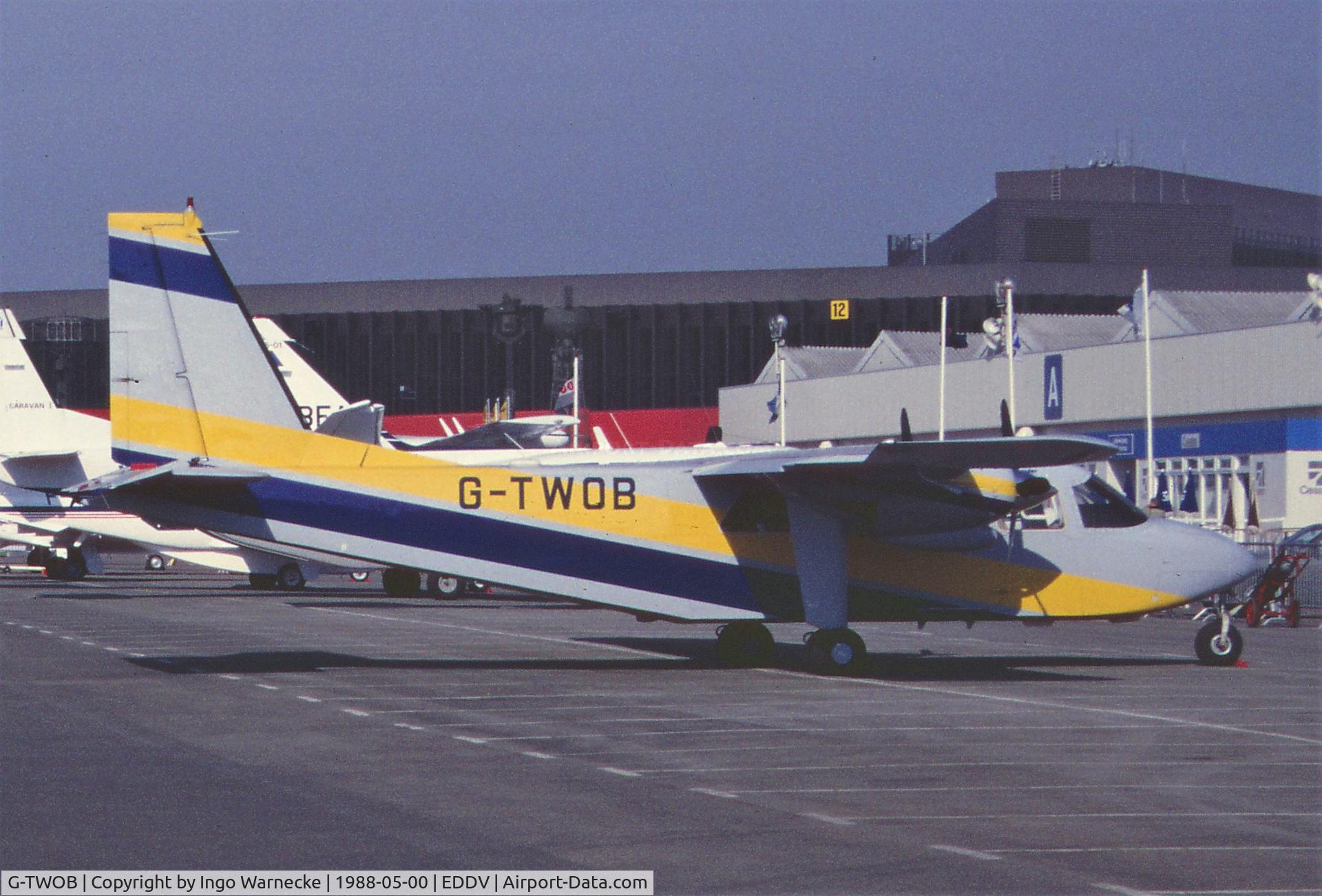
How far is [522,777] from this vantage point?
1175 centimetres

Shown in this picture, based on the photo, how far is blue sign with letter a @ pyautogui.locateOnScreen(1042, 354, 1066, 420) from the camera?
5753cm

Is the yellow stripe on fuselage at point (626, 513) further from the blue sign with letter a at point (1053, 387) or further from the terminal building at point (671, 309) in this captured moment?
the terminal building at point (671, 309)

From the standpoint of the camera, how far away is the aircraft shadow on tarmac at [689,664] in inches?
810

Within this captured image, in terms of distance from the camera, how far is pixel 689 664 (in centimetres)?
2183

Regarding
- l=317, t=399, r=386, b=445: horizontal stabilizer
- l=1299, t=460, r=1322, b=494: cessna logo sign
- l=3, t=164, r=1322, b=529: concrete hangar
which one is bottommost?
l=1299, t=460, r=1322, b=494: cessna logo sign

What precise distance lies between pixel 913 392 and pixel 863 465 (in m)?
46.0

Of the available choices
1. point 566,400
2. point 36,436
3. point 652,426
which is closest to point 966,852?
point 36,436

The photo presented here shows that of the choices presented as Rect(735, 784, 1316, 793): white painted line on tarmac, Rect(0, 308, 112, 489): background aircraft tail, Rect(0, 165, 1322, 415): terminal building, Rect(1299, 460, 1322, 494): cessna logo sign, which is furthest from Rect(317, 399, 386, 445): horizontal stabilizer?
Rect(0, 165, 1322, 415): terminal building

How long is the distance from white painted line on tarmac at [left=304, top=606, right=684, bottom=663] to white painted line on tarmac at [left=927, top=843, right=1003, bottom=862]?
12.9 m

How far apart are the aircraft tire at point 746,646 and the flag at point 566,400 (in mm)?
43565

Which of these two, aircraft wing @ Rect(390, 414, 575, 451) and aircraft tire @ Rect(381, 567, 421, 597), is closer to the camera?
aircraft tire @ Rect(381, 567, 421, 597)

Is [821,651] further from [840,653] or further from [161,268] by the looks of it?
[161,268]

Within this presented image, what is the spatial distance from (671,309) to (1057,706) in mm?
77981

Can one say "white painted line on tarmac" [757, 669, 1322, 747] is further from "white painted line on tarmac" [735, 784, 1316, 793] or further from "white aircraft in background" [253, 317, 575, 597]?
"white aircraft in background" [253, 317, 575, 597]
